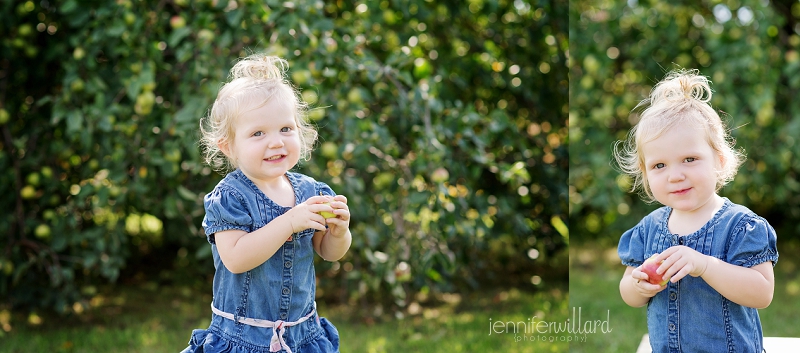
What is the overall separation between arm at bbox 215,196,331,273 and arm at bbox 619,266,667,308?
608 mm

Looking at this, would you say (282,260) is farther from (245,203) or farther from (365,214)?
(365,214)

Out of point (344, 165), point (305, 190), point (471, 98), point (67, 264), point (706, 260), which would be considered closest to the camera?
point (706, 260)

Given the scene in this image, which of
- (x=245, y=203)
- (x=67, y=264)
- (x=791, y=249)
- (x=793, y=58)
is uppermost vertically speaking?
(x=245, y=203)

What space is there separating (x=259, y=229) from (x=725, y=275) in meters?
0.89

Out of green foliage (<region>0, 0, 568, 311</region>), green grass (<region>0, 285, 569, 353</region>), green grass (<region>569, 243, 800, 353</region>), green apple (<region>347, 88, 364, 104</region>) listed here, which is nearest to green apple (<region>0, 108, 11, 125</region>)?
green foliage (<region>0, 0, 568, 311</region>)

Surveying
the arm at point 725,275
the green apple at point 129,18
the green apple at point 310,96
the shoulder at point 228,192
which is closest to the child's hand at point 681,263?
the arm at point 725,275

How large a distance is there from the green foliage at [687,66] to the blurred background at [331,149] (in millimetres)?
30

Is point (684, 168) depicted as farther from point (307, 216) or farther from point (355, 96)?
point (355, 96)

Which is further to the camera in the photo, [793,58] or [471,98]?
[471,98]

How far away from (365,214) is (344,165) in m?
0.24

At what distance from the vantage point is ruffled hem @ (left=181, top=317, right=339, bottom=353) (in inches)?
64.3

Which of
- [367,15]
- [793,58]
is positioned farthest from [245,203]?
[793,58]

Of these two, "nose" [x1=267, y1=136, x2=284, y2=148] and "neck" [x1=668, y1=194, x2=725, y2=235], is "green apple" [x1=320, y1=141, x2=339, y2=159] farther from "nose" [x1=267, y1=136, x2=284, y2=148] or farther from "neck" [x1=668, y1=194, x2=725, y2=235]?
"neck" [x1=668, y1=194, x2=725, y2=235]

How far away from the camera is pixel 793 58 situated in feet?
12.0
